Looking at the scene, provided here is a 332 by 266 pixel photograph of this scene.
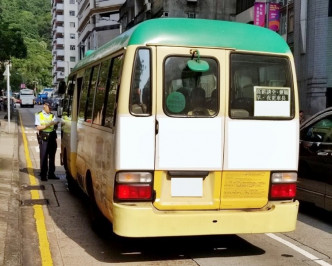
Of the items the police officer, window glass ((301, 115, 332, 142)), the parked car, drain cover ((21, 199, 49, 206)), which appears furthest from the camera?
the police officer

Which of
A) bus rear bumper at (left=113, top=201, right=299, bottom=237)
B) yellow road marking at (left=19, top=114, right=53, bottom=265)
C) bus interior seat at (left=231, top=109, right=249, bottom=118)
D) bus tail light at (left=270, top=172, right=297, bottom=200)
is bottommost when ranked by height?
yellow road marking at (left=19, top=114, right=53, bottom=265)

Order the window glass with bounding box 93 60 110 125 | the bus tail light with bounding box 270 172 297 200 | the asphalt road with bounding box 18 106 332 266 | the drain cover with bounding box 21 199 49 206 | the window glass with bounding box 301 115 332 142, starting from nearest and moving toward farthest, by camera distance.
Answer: the bus tail light with bounding box 270 172 297 200 → the asphalt road with bounding box 18 106 332 266 → the window glass with bounding box 93 60 110 125 → the window glass with bounding box 301 115 332 142 → the drain cover with bounding box 21 199 49 206

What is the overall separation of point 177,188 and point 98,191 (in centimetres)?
130

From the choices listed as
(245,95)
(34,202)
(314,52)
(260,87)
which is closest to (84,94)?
(34,202)

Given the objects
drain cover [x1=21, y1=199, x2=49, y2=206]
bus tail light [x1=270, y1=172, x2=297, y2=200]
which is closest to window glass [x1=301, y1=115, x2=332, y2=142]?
bus tail light [x1=270, y1=172, x2=297, y2=200]

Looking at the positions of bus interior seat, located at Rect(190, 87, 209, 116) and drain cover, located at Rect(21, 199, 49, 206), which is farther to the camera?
drain cover, located at Rect(21, 199, 49, 206)

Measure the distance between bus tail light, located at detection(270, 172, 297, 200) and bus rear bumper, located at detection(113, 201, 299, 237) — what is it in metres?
0.10

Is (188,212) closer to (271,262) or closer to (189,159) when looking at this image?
(189,159)

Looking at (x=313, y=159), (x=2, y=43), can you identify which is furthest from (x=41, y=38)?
(x=313, y=159)

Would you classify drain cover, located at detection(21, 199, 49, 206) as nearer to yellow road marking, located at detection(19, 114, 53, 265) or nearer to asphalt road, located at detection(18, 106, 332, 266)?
yellow road marking, located at detection(19, 114, 53, 265)

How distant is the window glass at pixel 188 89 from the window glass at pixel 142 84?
0.18 meters

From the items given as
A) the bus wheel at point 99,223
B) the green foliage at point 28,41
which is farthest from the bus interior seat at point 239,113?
the green foliage at point 28,41

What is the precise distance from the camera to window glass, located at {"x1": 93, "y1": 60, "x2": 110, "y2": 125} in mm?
5773

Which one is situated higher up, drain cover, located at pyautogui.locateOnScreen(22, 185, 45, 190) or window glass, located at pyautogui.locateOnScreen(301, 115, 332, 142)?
window glass, located at pyautogui.locateOnScreen(301, 115, 332, 142)
